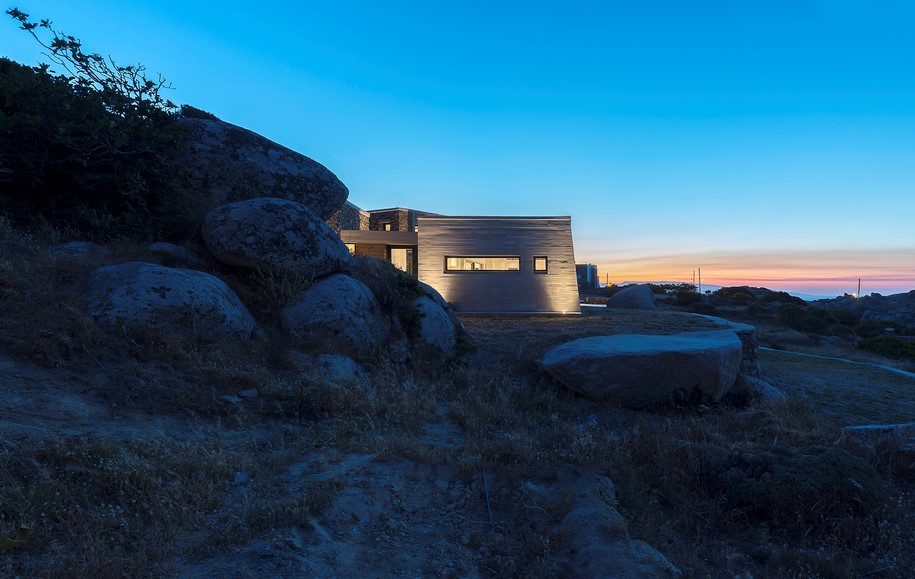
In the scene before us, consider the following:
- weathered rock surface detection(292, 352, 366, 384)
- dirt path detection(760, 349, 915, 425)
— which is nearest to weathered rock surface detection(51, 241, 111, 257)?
weathered rock surface detection(292, 352, 366, 384)

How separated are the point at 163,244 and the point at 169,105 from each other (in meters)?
3.09

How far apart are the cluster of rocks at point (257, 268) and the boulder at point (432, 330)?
2 centimetres

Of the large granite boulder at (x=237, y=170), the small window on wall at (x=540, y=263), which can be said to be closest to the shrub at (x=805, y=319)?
the small window on wall at (x=540, y=263)

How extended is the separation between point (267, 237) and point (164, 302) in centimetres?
215

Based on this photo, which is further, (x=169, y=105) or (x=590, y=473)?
(x=169, y=105)

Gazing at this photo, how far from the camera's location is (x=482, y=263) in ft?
66.1

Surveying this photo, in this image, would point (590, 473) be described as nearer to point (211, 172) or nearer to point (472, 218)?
point (211, 172)

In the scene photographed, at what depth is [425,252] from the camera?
65.5 feet

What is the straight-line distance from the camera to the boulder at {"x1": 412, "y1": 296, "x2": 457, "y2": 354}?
8.80m

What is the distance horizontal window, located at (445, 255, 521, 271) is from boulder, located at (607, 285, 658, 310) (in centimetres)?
946

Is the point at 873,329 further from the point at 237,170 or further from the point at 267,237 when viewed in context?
the point at 237,170

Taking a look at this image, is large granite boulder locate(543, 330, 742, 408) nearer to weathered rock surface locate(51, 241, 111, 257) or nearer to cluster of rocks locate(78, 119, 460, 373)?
cluster of rocks locate(78, 119, 460, 373)

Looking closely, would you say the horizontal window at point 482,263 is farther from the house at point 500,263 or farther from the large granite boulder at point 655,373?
the large granite boulder at point 655,373

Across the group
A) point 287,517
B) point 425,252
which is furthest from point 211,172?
point 425,252
